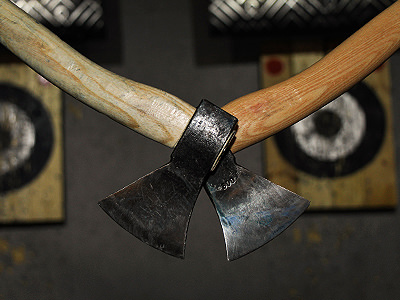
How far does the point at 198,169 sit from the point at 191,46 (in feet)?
5.34

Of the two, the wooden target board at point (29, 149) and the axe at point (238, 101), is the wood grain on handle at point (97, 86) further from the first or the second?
the wooden target board at point (29, 149)

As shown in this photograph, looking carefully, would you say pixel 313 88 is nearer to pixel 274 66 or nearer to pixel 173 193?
pixel 173 193

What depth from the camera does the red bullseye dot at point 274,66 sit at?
1.99 metres

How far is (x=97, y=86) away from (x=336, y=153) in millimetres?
1673

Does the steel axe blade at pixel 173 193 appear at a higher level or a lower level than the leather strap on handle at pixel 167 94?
lower

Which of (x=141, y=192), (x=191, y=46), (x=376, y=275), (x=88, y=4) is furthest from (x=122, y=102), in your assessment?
(x=376, y=275)

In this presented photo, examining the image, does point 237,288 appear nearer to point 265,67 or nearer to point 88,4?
point 265,67

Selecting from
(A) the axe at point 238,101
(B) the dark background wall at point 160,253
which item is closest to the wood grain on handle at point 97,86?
(A) the axe at point 238,101

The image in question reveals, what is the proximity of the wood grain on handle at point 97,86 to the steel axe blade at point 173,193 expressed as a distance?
0.11 ft

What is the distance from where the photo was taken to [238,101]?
0.59 m

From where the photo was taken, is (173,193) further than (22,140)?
No

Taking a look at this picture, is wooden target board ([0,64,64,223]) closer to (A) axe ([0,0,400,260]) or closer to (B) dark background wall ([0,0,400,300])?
(B) dark background wall ([0,0,400,300])

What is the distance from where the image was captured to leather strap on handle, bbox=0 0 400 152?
1.84ft

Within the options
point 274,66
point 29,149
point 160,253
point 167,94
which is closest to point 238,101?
point 167,94
